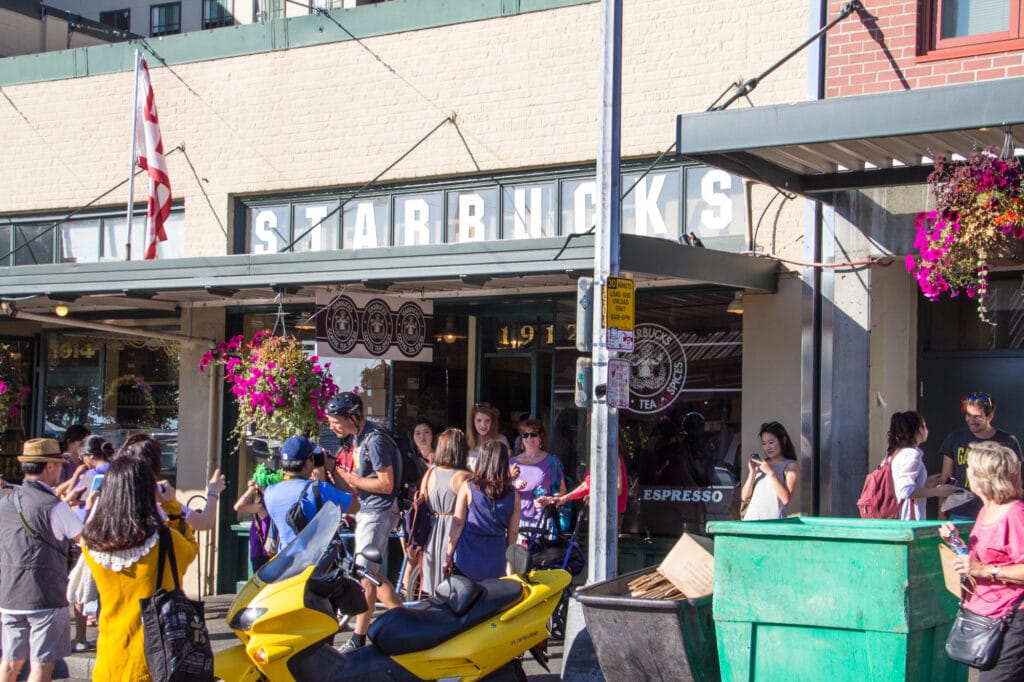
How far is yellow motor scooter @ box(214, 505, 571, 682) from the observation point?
589 cm

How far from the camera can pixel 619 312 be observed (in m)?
8.02

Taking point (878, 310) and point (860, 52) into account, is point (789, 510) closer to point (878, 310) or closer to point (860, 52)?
point (878, 310)

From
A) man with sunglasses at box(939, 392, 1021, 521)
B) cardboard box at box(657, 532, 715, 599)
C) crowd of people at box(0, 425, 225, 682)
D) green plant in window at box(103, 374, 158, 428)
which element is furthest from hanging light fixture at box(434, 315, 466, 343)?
cardboard box at box(657, 532, 715, 599)

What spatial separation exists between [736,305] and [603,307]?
2.81 meters

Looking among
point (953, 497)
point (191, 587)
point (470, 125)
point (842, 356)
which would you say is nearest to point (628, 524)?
point (842, 356)

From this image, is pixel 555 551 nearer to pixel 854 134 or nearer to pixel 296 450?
pixel 296 450

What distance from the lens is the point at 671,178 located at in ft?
35.7

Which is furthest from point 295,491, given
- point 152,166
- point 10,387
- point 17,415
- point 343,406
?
point 17,415

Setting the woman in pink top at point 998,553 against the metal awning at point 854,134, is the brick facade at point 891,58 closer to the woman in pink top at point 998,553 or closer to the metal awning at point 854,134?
the metal awning at point 854,134

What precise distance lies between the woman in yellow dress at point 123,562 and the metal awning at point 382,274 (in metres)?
3.88

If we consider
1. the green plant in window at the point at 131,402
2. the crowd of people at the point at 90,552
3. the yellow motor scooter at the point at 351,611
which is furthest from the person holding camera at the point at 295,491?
the green plant in window at the point at 131,402

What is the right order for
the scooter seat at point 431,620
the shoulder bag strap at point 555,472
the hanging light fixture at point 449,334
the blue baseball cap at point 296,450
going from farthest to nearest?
1. the hanging light fixture at point 449,334
2. the shoulder bag strap at point 555,472
3. the blue baseball cap at point 296,450
4. the scooter seat at point 431,620

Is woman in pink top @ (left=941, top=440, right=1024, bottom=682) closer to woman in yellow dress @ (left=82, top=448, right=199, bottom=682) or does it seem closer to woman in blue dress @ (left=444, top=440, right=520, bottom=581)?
woman in blue dress @ (left=444, top=440, right=520, bottom=581)

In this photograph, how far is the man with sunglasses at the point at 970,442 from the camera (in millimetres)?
8430
